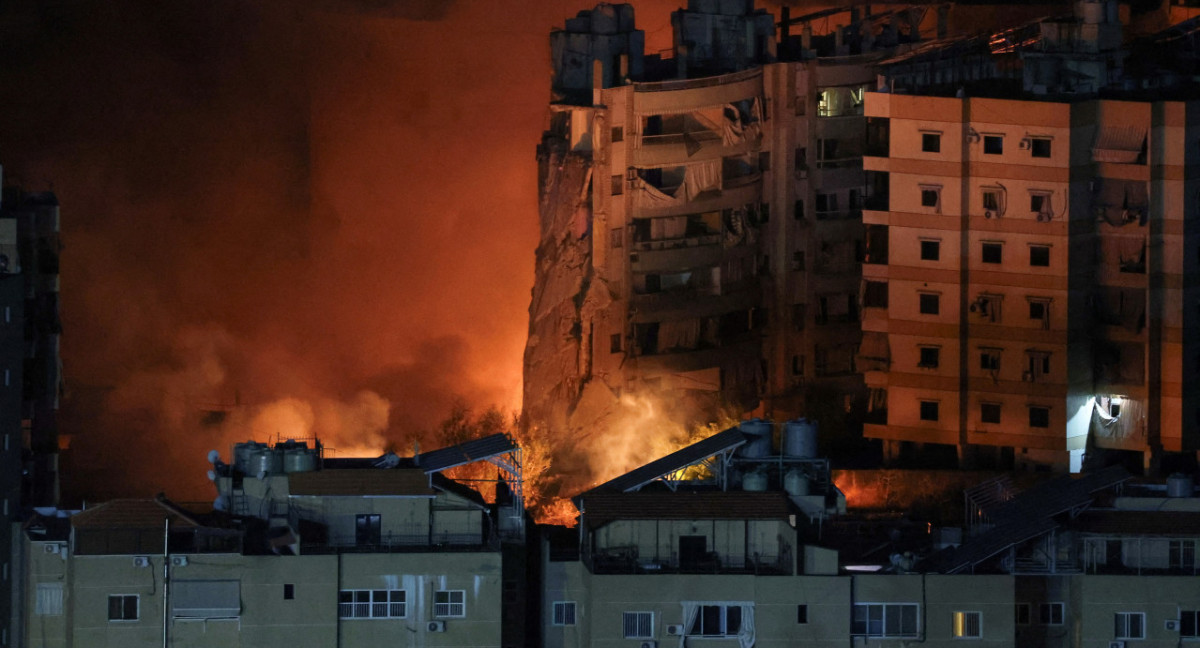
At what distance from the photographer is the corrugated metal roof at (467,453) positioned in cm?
4044

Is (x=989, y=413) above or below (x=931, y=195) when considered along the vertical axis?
below

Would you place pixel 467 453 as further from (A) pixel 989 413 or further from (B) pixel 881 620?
(A) pixel 989 413

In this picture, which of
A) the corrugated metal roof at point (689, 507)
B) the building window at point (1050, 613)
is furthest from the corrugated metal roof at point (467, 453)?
the building window at point (1050, 613)

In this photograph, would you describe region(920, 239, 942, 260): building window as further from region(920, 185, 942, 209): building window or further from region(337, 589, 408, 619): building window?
region(337, 589, 408, 619): building window

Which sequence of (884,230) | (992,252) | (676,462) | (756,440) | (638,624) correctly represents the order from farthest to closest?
(884,230) < (992,252) < (756,440) < (676,462) < (638,624)

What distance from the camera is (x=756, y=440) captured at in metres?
41.8

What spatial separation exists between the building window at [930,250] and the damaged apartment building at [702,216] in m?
4.55

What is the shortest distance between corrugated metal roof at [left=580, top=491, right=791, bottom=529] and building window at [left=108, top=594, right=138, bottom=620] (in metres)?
6.15

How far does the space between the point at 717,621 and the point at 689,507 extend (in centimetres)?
180

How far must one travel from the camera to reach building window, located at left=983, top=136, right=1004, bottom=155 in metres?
50.0

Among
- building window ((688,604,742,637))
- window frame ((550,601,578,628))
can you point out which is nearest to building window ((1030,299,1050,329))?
building window ((688,604,742,637))

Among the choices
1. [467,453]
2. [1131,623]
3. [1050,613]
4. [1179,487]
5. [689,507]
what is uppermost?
[467,453]

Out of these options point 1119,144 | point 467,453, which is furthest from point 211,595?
point 1119,144

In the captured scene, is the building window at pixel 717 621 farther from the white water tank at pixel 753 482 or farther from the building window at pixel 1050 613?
the building window at pixel 1050 613
